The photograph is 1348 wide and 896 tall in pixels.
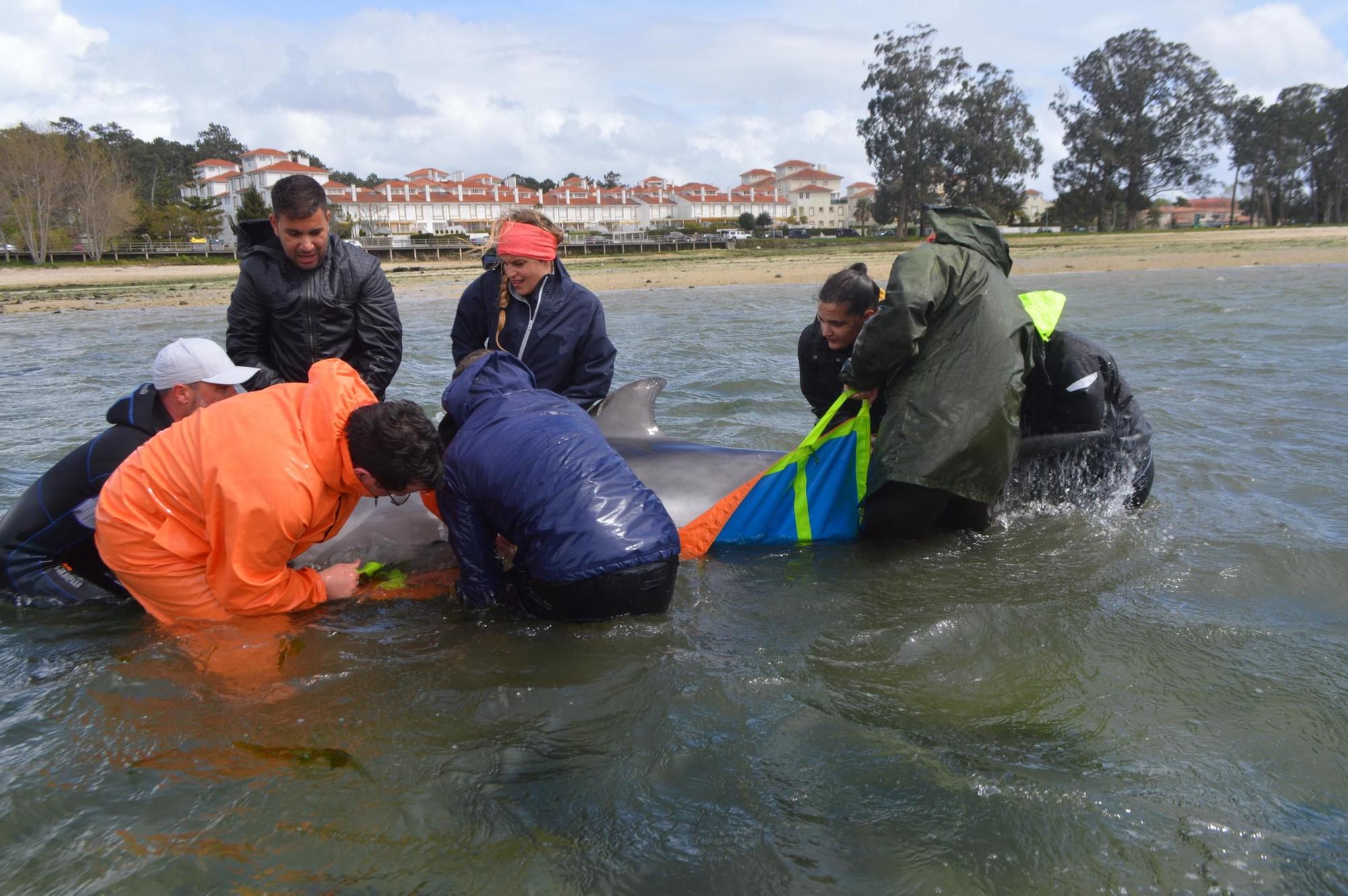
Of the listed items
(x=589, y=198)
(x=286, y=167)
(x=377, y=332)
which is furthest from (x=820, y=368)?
(x=589, y=198)

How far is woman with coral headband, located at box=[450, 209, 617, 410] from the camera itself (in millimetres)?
5387

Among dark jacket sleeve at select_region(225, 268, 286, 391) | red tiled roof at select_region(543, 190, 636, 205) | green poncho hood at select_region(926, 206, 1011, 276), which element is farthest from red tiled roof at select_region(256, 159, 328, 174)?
green poncho hood at select_region(926, 206, 1011, 276)

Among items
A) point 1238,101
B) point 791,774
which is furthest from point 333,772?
point 1238,101

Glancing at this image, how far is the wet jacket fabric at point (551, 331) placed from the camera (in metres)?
5.56

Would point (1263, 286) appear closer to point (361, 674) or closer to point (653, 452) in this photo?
point (653, 452)

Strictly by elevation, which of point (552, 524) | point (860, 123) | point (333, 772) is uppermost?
point (860, 123)

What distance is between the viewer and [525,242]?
525cm

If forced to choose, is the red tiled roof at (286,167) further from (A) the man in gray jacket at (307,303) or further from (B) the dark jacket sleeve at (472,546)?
(B) the dark jacket sleeve at (472,546)

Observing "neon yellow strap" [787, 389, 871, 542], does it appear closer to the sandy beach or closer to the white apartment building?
the sandy beach

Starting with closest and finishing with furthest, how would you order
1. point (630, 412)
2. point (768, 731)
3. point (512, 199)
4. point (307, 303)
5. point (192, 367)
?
point (768, 731)
point (192, 367)
point (307, 303)
point (630, 412)
point (512, 199)

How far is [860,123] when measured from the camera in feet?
247

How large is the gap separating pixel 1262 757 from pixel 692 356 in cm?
1127

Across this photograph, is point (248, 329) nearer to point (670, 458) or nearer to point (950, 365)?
point (670, 458)

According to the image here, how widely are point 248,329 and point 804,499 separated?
340cm
